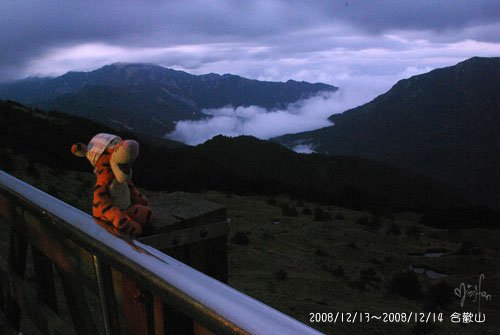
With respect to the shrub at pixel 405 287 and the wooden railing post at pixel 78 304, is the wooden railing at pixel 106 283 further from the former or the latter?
the shrub at pixel 405 287

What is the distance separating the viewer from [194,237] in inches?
82.4

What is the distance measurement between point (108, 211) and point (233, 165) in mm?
48912

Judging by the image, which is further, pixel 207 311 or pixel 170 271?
pixel 170 271

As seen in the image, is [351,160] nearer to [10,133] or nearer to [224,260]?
[10,133]

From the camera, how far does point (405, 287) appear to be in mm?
9555

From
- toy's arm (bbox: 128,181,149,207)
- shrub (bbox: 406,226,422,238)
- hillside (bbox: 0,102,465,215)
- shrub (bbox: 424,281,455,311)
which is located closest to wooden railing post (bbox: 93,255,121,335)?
toy's arm (bbox: 128,181,149,207)

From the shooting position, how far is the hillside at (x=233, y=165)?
20797 mm

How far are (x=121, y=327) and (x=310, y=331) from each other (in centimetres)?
82

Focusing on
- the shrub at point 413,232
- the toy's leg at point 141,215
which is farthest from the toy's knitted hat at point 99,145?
the shrub at point 413,232

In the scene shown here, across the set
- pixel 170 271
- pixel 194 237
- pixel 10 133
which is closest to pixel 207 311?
pixel 170 271

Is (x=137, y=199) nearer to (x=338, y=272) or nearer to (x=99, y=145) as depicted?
(x=99, y=145)

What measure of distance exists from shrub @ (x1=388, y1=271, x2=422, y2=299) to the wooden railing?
27.6 feet

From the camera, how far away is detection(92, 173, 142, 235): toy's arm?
1923mm

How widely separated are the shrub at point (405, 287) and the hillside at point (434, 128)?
103 m
